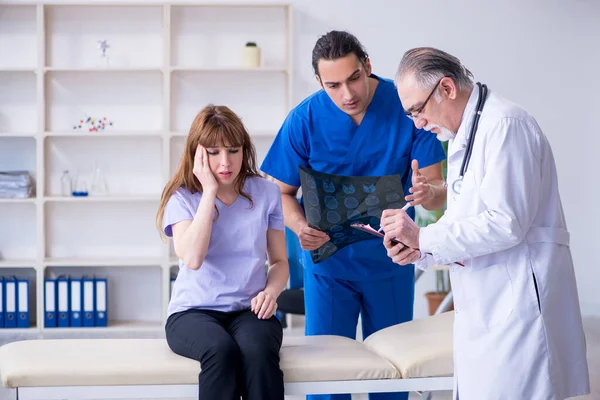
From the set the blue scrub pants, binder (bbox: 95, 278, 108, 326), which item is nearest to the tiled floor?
binder (bbox: 95, 278, 108, 326)

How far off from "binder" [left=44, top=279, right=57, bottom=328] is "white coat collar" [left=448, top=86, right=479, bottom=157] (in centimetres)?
329

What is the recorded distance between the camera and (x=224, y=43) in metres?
4.49

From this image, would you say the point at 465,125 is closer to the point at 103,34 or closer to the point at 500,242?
the point at 500,242

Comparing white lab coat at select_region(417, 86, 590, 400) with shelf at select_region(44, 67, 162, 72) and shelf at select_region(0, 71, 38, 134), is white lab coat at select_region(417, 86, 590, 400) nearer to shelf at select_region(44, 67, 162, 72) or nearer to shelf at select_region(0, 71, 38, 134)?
shelf at select_region(44, 67, 162, 72)

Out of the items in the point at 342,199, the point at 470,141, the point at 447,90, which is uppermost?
the point at 447,90

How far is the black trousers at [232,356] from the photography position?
1.66 m

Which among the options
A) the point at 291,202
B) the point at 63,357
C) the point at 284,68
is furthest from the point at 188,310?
the point at 284,68

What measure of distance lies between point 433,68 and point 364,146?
A: 68 cm

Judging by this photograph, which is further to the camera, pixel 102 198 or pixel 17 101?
pixel 17 101

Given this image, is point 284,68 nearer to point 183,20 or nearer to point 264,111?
point 264,111

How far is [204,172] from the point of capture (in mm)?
1923

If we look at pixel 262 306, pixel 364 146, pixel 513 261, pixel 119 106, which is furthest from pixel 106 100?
pixel 513 261

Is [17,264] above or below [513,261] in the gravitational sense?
below

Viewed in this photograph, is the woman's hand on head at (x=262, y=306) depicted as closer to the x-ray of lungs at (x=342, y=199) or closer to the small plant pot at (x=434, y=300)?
the x-ray of lungs at (x=342, y=199)
